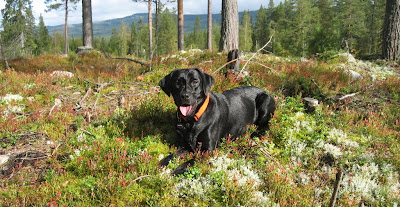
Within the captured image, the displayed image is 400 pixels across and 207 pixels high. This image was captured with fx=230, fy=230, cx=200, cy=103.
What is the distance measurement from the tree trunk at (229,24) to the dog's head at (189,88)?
23.6 ft

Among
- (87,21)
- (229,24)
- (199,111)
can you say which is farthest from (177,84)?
(87,21)

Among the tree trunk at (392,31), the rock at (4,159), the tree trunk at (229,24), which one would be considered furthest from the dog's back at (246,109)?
the tree trunk at (392,31)

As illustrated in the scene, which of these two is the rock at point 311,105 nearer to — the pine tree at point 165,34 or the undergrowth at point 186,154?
the undergrowth at point 186,154

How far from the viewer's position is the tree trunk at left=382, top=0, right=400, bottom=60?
1098 cm

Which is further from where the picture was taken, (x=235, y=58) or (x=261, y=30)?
(x=261, y=30)

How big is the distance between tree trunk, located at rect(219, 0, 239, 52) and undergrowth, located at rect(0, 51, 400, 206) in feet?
13.1

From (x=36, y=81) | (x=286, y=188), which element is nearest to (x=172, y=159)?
(x=286, y=188)

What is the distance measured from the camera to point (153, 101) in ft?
19.6

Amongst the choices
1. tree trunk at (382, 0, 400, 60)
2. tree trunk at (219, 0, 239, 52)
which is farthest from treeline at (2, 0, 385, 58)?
tree trunk at (219, 0, 239, 52)

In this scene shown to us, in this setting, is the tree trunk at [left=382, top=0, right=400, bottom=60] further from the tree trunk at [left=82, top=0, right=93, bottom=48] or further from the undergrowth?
the tree trunk at [left=82, top=0, right=93, bottom=48]

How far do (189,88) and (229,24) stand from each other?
7.53 metres

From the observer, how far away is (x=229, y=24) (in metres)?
10.5

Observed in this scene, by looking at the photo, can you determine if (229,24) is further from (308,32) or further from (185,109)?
(308,32)

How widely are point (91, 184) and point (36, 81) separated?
20.1 feet
